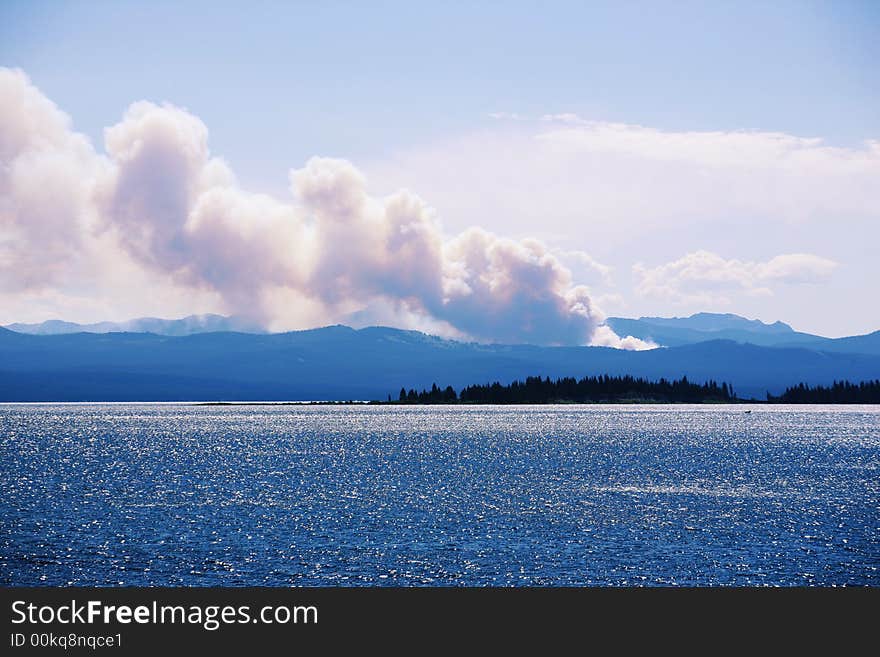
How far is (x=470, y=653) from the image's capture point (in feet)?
159

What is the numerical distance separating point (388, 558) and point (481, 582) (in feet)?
31.3

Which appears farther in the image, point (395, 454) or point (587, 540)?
point (395, 454)

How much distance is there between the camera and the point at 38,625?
49969 mm

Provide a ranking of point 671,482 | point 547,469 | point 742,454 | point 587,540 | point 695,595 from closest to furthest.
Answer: point 695,595 < point 587,540 < point 671,482 < point 547,469 < point 742,454

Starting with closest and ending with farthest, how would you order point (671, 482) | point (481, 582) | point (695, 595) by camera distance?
point (695, 595)
point (481, 582)
point (671, 482)

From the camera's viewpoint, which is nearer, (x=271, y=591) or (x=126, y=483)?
(x=271, y=591)

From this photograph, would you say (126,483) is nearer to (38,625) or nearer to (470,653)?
(38,625)

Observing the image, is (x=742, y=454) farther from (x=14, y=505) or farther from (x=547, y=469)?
(x=14, y=505)

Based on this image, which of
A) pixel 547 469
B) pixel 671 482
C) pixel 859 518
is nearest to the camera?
pixel 859 518

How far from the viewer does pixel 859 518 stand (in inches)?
3501

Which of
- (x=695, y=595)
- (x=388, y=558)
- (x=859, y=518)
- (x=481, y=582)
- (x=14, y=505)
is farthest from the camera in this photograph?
(x=14, y=505)

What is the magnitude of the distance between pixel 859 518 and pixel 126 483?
289 feet

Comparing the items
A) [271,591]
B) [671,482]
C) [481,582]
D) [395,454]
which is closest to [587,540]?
[481,582]

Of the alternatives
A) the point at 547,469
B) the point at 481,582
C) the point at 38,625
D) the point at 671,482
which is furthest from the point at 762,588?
the point at 547,469
